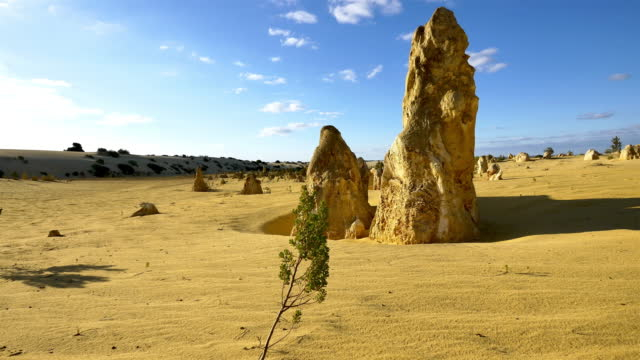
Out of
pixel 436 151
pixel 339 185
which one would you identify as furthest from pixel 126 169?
pixel 436 151

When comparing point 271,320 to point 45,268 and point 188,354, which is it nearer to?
point 188,354

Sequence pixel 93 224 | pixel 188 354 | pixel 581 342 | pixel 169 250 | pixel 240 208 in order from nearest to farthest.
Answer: pixel 581 342 < pixel 188 354 < pixel 169 250 < pixel 93 224 < pixel 240 208

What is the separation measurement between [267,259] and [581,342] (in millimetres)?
3941

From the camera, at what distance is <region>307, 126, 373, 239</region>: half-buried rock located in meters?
8.34

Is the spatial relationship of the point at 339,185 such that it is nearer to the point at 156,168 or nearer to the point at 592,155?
the point at 592,155

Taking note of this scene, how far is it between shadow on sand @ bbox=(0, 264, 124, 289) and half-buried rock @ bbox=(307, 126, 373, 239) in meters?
4.41

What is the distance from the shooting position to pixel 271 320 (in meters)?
3.15

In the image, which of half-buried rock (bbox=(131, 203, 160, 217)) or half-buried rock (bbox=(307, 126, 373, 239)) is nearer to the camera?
half-buried rock (bbox=(307, 126, 373, 239))

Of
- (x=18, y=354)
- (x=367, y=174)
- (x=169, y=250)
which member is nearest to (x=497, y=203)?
(x=367, y=174)

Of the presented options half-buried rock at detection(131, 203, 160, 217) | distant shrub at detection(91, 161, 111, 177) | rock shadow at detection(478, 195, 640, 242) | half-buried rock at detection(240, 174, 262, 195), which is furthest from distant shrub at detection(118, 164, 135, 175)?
rock shadow at detection(478, 195, 640, 242)

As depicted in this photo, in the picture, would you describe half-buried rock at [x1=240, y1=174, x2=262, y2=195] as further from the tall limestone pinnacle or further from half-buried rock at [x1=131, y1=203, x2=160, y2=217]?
the tall limestone pinnacle

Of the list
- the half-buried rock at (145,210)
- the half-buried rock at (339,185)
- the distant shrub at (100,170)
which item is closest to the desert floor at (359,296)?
the half-buried rock at (339,185)

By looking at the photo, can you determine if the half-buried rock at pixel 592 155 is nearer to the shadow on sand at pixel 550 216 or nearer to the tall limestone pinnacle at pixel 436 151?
the shadow on sand at pixel 550 216

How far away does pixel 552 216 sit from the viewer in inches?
288
